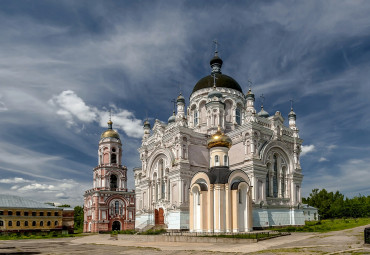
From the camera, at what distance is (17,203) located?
1844 inches

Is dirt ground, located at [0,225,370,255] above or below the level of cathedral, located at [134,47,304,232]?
below

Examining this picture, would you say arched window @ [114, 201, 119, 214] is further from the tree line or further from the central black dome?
the tree line

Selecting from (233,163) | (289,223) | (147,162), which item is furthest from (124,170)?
(289,223)

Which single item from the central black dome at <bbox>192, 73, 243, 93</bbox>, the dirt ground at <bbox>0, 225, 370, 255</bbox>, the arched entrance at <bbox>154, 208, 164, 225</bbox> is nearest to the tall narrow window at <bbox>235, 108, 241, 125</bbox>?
the central black dome at <bbox>192, 73, 243, 93</bbox>

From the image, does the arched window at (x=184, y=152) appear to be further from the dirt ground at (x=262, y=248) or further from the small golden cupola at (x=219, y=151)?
the dirt ground at (x=262, y=248)

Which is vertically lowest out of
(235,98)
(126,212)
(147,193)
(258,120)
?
(126,212)

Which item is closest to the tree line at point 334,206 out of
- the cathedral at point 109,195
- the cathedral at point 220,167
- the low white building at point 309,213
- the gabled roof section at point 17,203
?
the low white building at point 309,213

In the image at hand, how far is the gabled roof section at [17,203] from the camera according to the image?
45.7 metres

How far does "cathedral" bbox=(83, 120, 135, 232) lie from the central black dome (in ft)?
55.5

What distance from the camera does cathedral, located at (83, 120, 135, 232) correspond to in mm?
46578

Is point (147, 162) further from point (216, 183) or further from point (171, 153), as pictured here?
point (216, 183)

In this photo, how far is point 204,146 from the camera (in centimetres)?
3494

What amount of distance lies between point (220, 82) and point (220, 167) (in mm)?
15854

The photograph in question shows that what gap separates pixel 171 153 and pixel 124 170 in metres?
18.4
